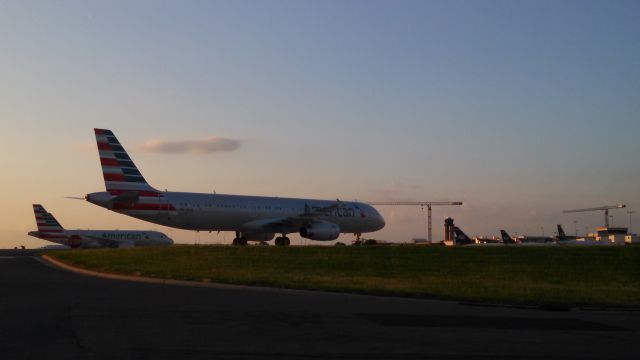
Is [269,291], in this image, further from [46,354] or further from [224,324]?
[46,354]

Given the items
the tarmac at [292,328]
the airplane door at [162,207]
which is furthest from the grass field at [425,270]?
the airplane door at [162,207]

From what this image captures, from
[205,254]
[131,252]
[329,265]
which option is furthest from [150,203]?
[329,265]

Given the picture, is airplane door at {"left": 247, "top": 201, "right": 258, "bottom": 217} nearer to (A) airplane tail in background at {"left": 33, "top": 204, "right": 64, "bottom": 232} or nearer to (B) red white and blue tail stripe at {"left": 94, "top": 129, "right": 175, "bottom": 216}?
(B) red white and blue tail stripe at {"left": 94, "top": 129, "right": 175, "bottom": 216}

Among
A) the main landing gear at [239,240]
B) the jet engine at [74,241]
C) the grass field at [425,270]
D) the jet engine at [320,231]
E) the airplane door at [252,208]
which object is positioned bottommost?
the grass field at [425,270]

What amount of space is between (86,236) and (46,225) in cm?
536

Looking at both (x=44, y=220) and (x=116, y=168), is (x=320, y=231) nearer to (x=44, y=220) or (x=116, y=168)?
(x=116, y=168)

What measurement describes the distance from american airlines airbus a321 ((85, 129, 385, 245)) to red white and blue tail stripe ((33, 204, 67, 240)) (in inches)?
1670

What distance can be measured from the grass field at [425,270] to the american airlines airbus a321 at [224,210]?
5.51m

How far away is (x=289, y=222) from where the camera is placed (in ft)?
190

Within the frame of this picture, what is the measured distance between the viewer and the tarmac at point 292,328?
10188 mm

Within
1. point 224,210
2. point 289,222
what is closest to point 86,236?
point 289,222

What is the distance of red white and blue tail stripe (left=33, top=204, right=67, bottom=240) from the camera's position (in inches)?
3600

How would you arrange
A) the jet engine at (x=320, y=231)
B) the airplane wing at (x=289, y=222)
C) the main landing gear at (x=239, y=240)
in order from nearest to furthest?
1. the airplane wing at (x=289, y=222)
2. the jet engine at (x=320, y=231)
3. the main landing gear at (x=239, y=240)

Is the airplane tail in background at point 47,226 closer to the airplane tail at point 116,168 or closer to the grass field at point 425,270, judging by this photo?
the airplane tail at point 116,168
